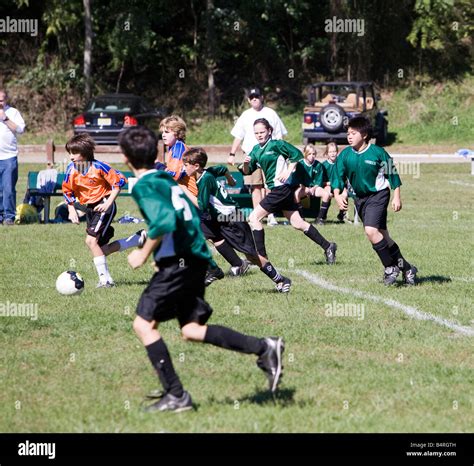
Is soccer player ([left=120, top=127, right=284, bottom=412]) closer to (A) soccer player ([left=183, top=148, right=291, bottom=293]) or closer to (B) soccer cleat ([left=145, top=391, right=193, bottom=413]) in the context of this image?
(B) soccer cleat ([left=145, top=391, right=193, bottom=413])

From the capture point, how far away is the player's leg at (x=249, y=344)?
5922mm

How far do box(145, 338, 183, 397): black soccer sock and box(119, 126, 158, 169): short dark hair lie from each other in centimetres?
104

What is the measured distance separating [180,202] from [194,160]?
4.35 m

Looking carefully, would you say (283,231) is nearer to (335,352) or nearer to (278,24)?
(335,352)

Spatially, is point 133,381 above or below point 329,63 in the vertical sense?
below

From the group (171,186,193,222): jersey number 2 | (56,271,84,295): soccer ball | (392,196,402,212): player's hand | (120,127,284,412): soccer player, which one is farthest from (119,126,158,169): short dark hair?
(392,196,402,212): player's hand

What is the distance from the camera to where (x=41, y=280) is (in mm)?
10805

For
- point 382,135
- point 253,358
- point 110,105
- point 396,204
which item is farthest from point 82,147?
point 382,135

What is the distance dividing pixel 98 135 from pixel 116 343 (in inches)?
901

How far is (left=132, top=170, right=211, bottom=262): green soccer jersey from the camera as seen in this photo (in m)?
5.64

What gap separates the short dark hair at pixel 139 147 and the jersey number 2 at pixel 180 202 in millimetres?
209

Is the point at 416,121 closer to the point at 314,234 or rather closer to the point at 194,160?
the point at 314,234
